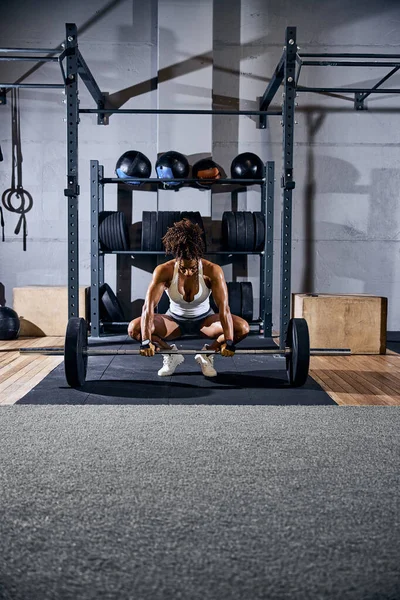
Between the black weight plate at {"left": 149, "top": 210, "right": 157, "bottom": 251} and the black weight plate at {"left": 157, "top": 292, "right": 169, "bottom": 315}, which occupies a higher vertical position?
the black weight plate at {"left": 149, "top": 210, "right": 157, "bottom": 251}

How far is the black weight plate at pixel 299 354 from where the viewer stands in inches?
134

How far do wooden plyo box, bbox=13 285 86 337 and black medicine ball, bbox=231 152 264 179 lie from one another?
1.85 m

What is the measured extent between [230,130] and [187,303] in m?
2.96

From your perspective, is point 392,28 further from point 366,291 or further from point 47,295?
point 47,295

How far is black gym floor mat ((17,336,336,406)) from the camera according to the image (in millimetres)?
3191

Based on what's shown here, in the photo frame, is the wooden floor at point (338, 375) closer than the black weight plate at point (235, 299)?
Yes

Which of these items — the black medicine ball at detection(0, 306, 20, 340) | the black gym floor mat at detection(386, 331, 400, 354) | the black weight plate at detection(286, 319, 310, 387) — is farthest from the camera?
the black medicine ball at detection(0, 306, 20, 340)

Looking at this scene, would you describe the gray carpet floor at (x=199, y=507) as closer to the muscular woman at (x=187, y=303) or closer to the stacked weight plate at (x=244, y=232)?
the muscular woman at (x=187, y=303)

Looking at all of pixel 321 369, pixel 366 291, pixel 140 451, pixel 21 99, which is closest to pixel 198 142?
pixel 21 99

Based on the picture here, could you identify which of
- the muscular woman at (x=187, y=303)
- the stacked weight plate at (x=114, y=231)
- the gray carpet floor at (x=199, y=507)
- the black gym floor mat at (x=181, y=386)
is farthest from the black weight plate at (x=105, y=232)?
the gray carpet floor at (x=199, y=507)

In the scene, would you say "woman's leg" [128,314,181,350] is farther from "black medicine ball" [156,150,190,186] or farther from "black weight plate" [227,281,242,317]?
"black medicine ball" [156,150,190,186]

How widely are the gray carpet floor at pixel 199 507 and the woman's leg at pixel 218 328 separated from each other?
1.08 metres

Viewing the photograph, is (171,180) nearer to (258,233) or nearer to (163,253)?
(163,253)

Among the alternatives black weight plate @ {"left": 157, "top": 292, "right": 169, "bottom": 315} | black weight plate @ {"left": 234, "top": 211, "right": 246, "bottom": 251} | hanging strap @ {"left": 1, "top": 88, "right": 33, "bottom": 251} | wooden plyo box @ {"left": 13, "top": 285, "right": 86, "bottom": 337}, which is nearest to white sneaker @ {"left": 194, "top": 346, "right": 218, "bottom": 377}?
black weight plate @ {"left": 157, "top": 292, "right": 169, "bottom": 315}
